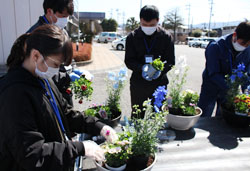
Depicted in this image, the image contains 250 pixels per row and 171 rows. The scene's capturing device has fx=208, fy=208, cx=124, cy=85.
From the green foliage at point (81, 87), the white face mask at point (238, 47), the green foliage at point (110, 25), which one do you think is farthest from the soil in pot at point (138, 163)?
the green foliage at point (110, 25)

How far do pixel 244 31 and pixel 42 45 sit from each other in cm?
184

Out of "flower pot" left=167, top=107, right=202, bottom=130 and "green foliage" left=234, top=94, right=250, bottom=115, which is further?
"green foliage" left=234, top=94, right=250, bottom=115

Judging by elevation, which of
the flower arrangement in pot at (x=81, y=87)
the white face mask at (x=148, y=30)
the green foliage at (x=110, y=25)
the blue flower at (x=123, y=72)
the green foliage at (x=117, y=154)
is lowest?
the green foliage at (x=117, y=154)

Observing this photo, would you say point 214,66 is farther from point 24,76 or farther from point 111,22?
point 111,22

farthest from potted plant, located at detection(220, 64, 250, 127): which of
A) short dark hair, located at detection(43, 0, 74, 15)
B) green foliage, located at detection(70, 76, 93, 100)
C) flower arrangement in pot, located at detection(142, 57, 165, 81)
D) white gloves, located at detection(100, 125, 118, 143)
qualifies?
short dark hair, located at detection(43, 0, 74, 15)

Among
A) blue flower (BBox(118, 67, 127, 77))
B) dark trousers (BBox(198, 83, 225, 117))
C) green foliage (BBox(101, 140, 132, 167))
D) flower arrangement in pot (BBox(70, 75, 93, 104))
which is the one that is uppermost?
blue flower (BBox(118, 67, 127, 77))

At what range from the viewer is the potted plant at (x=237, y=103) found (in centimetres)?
176

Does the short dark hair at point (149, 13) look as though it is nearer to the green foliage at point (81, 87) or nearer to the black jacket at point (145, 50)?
the black jacket at point (145, 50)

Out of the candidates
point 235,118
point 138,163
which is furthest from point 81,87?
point 235,118

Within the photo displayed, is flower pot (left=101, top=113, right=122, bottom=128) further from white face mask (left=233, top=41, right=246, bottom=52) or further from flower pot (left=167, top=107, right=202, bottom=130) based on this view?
white face mask (left=233, top=41, right=246, bottom=52)

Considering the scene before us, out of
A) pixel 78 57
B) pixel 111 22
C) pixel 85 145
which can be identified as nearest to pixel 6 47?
pixel 78 57

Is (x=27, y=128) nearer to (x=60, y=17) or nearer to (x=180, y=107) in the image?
(x=180, y=107)

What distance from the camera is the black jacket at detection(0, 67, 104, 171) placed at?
2.82 feet

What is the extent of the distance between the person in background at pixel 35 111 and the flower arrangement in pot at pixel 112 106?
457 millimetres
